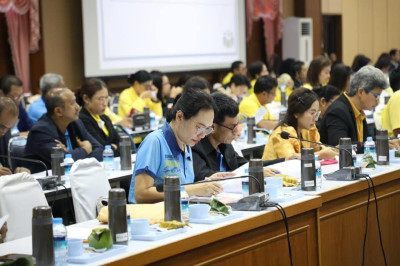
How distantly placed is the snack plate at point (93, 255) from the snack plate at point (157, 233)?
0.13m

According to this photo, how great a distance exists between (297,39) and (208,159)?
10.4 m

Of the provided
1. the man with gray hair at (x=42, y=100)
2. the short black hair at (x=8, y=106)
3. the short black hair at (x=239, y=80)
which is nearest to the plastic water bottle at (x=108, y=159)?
the short black hair at (x=8, y=106)

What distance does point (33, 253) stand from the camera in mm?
2443

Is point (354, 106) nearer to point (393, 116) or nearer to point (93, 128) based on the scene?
point (393, 116)

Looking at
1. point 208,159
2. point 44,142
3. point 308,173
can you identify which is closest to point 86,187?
point 208,159

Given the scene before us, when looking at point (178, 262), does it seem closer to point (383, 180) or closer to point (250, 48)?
point (383, 180)

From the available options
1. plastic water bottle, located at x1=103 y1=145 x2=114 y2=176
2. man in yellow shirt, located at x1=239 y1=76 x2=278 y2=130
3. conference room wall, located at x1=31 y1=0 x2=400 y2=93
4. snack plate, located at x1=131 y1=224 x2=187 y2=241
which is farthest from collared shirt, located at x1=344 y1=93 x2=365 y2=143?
conference room wall, located at x1=31 y1=0 x2=400 y2=93

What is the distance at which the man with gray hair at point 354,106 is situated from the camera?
16.8 ft

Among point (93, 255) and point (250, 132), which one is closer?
point (93, 255)

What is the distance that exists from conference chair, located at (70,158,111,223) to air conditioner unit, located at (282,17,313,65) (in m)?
10.6

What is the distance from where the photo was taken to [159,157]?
3561 millimetres

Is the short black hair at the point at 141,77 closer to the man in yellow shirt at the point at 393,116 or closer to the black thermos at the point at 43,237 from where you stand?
the man in yellow shirt at the point at 393,116

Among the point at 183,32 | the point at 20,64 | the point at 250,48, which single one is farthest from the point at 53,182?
the point at 250,48

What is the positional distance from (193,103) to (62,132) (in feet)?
7.19
